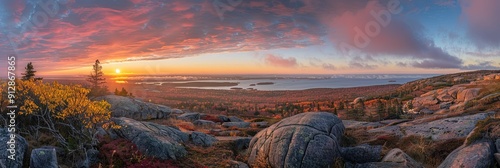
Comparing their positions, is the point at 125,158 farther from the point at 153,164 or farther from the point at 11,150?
the point at 11,150

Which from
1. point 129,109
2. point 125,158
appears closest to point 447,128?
point 125,158

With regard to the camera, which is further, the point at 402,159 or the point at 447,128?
the point at 447,128

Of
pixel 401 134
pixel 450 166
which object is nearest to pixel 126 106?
pixel 401 134

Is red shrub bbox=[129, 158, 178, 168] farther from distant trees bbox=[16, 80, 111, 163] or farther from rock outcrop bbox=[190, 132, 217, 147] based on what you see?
rock outcrop bbox=[190, 132, 217, 147]

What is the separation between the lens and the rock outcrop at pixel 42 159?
397 inches

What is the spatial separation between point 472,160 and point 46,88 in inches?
741

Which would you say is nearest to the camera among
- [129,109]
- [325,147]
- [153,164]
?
[153,164]

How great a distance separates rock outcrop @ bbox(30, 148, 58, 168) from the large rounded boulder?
936 cm

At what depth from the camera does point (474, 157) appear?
33.5 feet

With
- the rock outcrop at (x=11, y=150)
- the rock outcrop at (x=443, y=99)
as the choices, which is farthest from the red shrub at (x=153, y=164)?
the rock outcrop at (x=443, y=99)

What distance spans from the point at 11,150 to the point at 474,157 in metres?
17.1

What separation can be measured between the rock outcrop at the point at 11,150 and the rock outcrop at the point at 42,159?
1.89 feet

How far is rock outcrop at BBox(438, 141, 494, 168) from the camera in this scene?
32.7ft

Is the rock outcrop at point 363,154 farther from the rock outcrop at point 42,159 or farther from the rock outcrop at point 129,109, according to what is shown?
the rock outcrop at point 129,109
